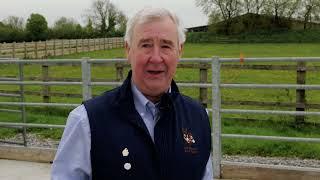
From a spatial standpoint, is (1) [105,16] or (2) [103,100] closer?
(2) [103,100]

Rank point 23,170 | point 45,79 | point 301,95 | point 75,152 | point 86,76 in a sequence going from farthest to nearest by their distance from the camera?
point 45,79, point 301,95, point 23,170, point 86,76, point 75,152

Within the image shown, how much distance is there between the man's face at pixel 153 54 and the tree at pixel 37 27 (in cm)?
5494

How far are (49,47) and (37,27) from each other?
2329 centimetres

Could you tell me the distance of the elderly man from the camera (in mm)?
1712

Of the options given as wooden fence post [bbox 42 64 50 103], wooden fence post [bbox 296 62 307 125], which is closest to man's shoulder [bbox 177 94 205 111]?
wooden fence post [bbox 296 62 307 125]

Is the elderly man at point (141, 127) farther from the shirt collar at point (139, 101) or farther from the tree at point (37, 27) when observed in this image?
the tree at point (37, 27)

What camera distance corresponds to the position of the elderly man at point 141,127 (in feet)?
5.62

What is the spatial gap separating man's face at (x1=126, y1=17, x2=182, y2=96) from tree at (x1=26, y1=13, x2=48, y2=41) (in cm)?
5494

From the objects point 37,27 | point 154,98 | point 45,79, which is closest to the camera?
point 154,98

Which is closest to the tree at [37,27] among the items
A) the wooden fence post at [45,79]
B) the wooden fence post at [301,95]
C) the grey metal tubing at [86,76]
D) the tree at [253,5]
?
the tree at [253,5]

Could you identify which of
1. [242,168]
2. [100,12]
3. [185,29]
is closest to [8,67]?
[242,168]

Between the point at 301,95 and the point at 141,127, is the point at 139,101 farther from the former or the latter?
the point at 301,95

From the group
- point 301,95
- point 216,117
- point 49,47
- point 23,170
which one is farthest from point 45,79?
point 49,47

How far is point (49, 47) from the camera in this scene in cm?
3594
